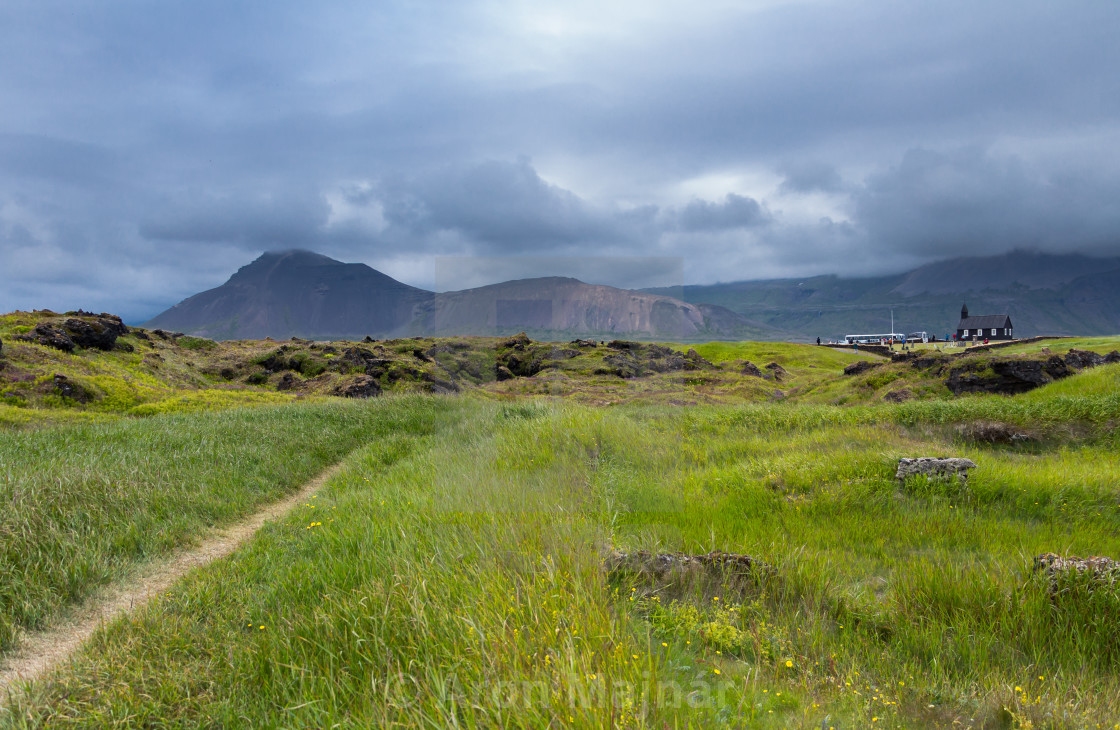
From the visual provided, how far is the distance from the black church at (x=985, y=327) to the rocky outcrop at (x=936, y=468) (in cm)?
20016

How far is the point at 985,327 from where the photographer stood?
177 m

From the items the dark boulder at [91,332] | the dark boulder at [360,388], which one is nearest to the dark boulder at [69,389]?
the dark boulder at [360,388]

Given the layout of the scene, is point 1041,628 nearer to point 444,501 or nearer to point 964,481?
point 964,481

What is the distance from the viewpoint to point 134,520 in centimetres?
824

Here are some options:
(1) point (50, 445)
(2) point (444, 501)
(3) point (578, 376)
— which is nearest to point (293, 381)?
(3) point (578, 376)

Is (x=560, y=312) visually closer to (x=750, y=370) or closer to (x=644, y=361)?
(x=644, y=361)

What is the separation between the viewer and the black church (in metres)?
170

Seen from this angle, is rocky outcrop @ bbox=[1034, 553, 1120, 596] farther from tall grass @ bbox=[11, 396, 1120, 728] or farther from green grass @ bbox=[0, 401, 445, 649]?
green grass @ bbox=[0, 401, 445, 649]

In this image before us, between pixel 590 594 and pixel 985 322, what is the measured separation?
8865 inches

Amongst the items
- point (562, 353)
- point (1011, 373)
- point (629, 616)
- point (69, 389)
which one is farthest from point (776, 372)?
point (69, 389)

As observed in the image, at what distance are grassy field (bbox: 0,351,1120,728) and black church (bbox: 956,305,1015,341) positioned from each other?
663 feet

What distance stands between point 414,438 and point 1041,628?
44.7 feet

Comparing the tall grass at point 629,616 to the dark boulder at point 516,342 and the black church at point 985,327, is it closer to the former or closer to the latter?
the dark boulder at point 516,342

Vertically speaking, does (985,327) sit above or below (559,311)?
above
